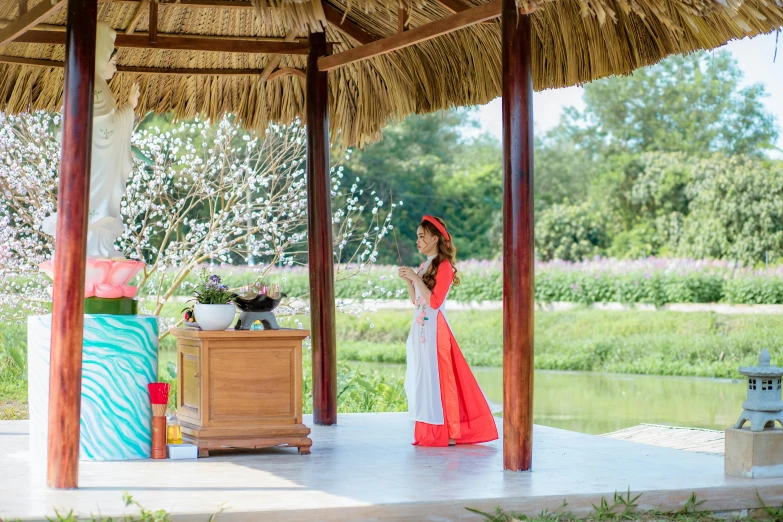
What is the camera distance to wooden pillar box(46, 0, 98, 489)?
4.08 m

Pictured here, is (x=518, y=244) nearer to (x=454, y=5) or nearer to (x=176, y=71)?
(x=454, y=5)

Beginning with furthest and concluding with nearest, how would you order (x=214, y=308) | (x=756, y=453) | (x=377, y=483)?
1. (x=214, y=308)
2. (x=756, y=453)
3. (x=377, y=483)

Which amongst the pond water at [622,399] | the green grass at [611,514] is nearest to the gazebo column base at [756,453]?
the green grass at [611,514]

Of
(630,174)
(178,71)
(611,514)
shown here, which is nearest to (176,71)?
(178,71)

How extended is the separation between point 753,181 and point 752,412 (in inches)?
671

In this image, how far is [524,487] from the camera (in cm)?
412

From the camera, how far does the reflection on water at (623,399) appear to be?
10.4m

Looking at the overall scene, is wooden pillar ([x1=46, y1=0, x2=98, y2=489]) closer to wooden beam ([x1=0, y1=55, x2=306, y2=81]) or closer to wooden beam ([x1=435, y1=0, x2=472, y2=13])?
wooden beam ([x1=435, y1=0, x2=472, y2=13])

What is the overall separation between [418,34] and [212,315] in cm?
191

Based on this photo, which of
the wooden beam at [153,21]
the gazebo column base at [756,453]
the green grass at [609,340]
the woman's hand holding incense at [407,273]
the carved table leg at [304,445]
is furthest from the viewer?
the green grass at [609,340]

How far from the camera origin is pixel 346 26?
253 inches

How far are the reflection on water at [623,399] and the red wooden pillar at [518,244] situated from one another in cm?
552

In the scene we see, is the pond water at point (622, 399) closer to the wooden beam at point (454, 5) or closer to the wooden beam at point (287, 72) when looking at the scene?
the wooden beam at point (287, 72)

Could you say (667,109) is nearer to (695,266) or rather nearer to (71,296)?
(695,266)
